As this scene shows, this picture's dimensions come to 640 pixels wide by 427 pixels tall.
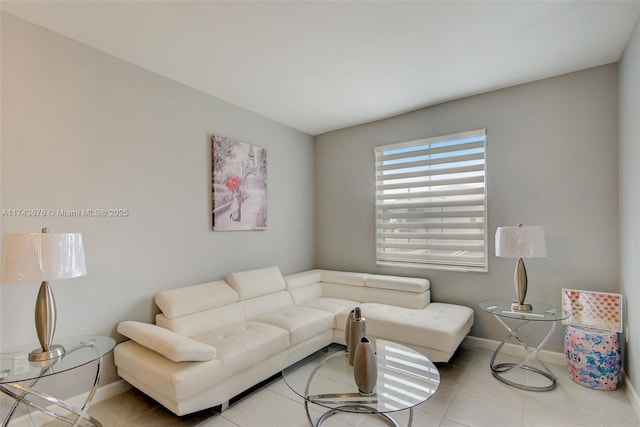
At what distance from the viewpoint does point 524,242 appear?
2.47m

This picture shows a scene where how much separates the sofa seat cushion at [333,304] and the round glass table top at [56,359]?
6.23ft

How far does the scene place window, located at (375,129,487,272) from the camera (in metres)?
3.20

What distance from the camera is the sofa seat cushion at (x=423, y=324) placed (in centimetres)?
253

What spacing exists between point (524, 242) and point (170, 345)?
8.95 feet

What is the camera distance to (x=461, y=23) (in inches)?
80.8

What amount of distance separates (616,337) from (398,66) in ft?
8.99

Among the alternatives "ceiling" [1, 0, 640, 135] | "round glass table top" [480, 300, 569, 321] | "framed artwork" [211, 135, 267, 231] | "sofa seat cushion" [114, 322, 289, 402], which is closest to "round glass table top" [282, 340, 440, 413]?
"sofa seat cushion" [114, 322, 289, 402]

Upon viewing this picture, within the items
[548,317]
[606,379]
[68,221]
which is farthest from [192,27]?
[606,379]

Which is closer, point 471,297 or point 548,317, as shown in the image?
point 548,317

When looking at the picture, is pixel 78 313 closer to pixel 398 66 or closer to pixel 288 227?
pixel 288 227

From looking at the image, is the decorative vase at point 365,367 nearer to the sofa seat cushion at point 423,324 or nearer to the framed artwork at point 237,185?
the sofa seat cushion at point 423,324

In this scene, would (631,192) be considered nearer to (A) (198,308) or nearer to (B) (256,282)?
(B) (256,282)

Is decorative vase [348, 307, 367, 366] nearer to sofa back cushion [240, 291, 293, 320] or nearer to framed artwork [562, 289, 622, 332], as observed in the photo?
sofa back cushion [240, 291, 293, 320]

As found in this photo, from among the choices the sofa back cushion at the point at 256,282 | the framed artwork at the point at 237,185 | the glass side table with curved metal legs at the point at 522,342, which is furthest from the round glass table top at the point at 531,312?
the framed artwork at the point at 237,185
